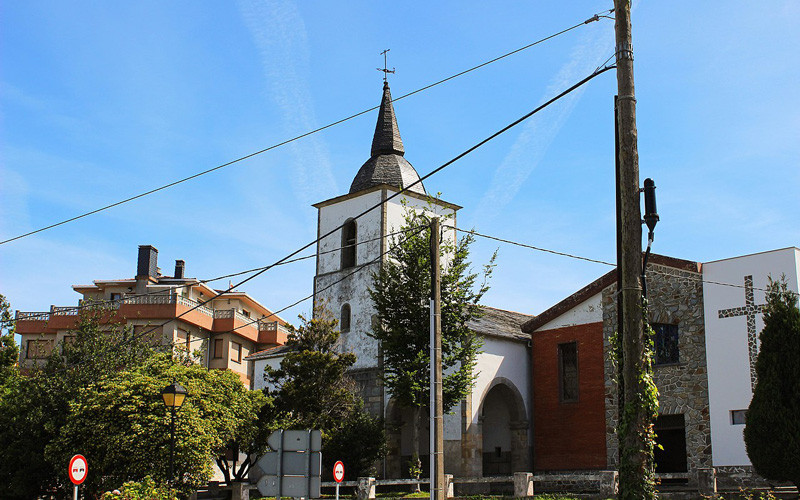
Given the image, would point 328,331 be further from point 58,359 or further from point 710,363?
point 710,363

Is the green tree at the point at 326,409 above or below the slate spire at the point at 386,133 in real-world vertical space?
below

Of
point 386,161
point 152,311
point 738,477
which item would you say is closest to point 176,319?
point 152,311

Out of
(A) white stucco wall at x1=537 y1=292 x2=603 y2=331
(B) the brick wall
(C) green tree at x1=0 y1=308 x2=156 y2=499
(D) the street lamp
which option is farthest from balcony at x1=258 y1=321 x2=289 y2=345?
(D) the street lamp

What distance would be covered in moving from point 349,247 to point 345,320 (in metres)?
3.34

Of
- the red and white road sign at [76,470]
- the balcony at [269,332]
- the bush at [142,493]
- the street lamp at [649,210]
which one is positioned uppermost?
the balcony at [269,332]

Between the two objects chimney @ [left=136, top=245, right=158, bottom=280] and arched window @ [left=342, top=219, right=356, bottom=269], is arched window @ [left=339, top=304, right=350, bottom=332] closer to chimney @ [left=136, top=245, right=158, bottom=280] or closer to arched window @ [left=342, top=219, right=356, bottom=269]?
arched window @ [left=342, top=219, right=356, bottom=269]

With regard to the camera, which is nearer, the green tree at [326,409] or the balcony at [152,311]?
the green tree at [326,409]

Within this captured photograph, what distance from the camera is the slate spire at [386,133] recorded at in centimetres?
3672

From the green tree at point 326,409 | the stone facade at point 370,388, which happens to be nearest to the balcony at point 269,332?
the stone facade at point 370,388

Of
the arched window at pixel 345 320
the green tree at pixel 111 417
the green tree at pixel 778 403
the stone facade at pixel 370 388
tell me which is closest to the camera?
the green tree at pixel 778 403

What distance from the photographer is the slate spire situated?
36.7 metres

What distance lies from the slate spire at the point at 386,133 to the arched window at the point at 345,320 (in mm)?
7405

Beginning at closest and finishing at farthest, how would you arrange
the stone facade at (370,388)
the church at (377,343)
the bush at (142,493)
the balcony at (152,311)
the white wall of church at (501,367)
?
the bush at (142,493) → the church at (377,343) → the white wall of church at (501,367) → the stone facade at (370,388) → the balcony at (152,311)

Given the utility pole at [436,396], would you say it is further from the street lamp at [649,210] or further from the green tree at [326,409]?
the green tree at [326,409]
